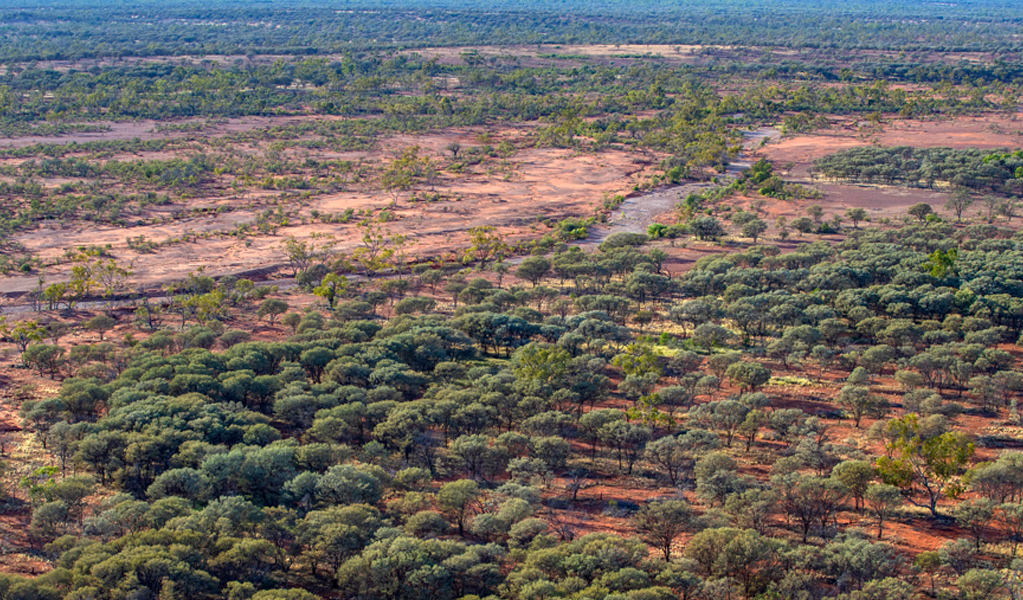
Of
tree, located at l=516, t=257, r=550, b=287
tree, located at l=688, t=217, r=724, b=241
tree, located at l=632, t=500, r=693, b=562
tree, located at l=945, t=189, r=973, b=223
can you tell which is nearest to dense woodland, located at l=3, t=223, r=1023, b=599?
tree, located at l=632, t=500, r=693, b=562

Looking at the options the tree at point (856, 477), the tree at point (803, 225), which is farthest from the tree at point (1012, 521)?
the tree at point (803, 225)

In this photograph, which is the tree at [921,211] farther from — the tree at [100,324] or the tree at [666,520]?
the tree at [100,324]

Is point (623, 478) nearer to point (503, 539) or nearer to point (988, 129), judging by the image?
point (503, 539)

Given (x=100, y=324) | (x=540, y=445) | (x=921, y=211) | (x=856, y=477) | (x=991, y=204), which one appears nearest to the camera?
(x=856, y=477)

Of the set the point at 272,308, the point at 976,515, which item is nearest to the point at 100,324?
the point at 272,308

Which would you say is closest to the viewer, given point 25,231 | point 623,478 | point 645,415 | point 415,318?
point 623,478

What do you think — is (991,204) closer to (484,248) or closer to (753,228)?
(753,228)

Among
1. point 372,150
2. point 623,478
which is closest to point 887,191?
point 372,150
